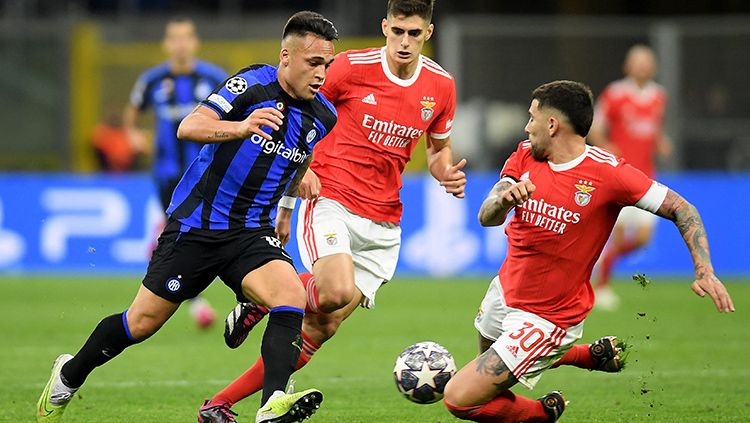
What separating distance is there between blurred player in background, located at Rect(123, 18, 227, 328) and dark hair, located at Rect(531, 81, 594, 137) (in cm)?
587

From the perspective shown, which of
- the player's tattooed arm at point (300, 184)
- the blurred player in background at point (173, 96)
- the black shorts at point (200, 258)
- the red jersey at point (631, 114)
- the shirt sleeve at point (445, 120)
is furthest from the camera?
the red jersey at point (631, 114)

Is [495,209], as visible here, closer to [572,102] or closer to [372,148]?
[572,102]

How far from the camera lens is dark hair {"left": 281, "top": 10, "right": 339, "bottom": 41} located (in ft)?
21.3

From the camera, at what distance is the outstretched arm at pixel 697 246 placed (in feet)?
19.2

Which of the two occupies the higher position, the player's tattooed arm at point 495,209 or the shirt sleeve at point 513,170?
the shirt sleeve at point 513,170

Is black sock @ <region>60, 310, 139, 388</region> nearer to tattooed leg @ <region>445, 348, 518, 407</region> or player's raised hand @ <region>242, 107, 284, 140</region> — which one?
player's raised hand @ <region>242, 107, 284, 140</region>

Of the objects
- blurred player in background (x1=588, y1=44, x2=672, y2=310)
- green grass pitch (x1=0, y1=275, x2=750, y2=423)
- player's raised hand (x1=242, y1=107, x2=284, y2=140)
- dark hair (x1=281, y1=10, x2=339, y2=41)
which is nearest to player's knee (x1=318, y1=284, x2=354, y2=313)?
green grass pitch (x1=0, y1=275, x2=750, y2=423)

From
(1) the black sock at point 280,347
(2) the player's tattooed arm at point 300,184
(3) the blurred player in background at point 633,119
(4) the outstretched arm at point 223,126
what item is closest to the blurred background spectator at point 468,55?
(3) the blurred player in background at point 633,119

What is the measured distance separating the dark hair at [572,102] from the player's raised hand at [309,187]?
1.35 m

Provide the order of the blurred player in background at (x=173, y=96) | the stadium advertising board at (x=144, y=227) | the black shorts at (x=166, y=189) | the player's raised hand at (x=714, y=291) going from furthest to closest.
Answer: the stadium advertising board at (x=144, y=227) < the black shorts at (x=166, y=189) < the blurred player in background at (x=173, y=96) < the player's raised hand at (x=714, y=291)

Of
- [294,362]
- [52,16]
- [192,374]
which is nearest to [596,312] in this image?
[192,374]

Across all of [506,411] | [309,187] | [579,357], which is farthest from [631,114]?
[506,411]

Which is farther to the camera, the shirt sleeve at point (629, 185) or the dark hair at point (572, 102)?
the dark hair at point (572, 102)

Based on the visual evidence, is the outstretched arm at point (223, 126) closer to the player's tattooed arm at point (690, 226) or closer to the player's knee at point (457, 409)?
the player's knee at point (457, 409)
